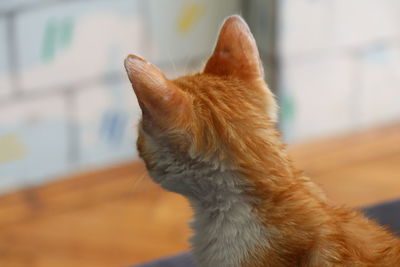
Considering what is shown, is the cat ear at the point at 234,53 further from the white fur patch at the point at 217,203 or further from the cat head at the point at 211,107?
the white fur patch at the point at 217,203

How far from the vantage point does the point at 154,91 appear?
105 centimetres

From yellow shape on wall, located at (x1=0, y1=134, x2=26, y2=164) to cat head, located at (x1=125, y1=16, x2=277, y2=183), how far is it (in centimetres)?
127

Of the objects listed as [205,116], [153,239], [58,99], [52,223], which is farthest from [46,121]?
[205,116]

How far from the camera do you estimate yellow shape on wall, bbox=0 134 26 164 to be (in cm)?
240

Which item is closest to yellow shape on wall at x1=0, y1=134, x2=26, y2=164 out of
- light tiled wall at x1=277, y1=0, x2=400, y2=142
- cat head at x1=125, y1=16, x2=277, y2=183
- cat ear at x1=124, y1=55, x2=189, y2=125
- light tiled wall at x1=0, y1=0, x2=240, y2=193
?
light tiled wall at x1=0, y1=0, x2=240, y2=193

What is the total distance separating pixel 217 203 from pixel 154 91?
0.71ft

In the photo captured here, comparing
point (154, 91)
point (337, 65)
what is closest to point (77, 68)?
point (337, 65)

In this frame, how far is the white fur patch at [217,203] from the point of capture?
45.5 inches

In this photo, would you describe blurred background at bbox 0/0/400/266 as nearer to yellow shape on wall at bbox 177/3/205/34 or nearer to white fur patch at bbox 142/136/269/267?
yellow shape on wall at bbox 177/3/205/34

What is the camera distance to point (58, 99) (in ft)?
8.01

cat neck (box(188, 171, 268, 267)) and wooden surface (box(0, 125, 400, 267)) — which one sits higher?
cat neck (box(188, 171, 268, 267))

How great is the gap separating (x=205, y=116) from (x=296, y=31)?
1.50 m

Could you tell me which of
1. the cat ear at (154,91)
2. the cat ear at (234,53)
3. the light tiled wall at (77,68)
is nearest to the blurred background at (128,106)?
the light tiled wall at (77,68)

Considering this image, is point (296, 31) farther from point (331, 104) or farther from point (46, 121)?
point (46, 121)
